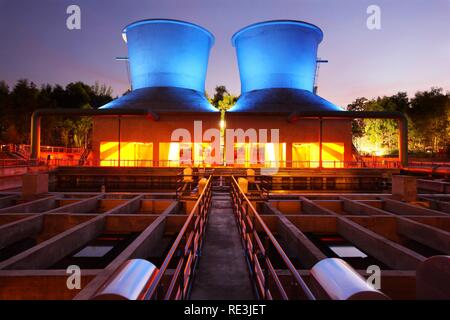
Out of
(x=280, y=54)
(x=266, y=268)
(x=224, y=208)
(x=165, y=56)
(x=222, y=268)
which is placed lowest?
(x=222, y=268)

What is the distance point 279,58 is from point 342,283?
39127mm

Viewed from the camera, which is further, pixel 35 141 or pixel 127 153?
pixel 127 153

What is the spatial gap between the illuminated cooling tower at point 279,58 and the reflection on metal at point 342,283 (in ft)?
112

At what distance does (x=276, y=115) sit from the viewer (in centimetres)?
2836

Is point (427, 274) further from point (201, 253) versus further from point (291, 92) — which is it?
point (291, 92)

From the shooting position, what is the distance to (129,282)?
2.04 metres

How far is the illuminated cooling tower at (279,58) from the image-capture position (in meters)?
37.8

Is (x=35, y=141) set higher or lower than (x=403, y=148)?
higher

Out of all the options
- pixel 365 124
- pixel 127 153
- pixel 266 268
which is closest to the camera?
pixel 266 268

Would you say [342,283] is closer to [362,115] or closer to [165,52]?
[362,115]

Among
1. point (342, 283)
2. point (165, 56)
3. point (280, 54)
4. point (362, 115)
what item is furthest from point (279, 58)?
point (342, 283)

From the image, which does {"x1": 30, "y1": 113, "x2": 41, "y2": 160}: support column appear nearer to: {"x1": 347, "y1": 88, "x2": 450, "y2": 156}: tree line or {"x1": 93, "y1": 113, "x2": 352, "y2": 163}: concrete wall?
{"x1": 93, "y1": 113, "x2": 352, "y2": 163}: concrete wall

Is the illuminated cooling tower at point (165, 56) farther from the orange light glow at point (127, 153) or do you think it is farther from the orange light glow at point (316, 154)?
the orange light glow at point (316, 154)
